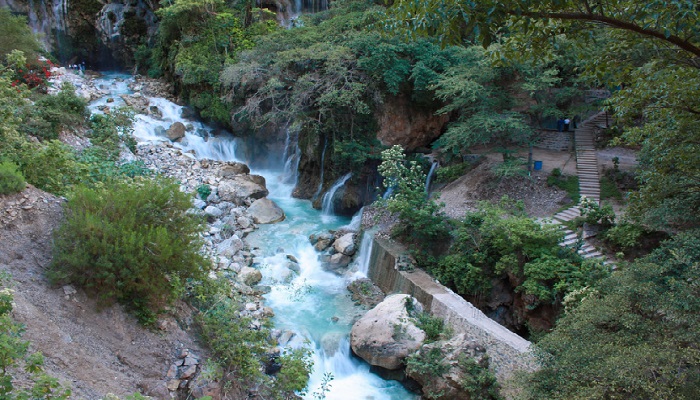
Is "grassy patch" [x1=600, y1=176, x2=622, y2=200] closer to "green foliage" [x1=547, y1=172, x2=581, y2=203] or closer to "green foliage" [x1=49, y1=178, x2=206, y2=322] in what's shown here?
"green foliage" [x1=547, y1=172, x2=581, y2=203]

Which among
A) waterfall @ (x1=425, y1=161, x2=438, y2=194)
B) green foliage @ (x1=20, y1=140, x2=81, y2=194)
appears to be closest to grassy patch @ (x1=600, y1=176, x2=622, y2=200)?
waterfall @ (x1=425, y1=161, x2=438, y2=194)

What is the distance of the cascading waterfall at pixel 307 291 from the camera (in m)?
10.2

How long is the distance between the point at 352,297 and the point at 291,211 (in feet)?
20.2

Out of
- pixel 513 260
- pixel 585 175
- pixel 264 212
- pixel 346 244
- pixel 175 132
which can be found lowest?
pixel 346 244

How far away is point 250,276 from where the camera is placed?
1311cm

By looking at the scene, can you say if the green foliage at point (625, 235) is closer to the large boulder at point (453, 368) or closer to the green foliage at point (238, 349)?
the large boulder at point (453, 368)

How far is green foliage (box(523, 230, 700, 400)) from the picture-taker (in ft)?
20.3

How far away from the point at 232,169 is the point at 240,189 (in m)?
1.80

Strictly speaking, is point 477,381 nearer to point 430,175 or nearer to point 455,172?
point 455,172

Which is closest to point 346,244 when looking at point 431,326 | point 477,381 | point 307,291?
point 307,291

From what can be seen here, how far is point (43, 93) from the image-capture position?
658 inches

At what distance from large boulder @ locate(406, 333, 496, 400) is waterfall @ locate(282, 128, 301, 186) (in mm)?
12171

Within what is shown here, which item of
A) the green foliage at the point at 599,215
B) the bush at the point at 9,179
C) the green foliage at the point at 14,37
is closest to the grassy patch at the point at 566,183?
the green foliage at the point at 599,215

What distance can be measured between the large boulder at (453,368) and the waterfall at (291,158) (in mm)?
12171
